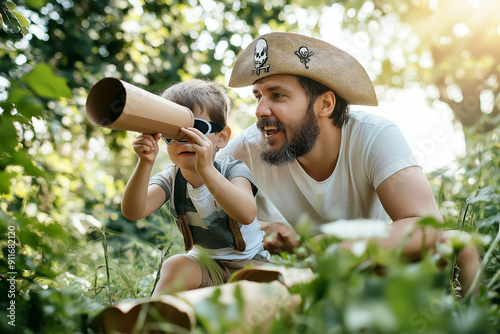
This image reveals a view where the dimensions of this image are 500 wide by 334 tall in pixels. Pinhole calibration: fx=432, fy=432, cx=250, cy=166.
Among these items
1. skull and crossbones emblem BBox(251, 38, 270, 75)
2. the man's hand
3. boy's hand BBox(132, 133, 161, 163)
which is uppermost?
skull and crossbones emblem BBox(251, 38, 270, 75)

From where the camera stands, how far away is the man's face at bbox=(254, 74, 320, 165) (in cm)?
191

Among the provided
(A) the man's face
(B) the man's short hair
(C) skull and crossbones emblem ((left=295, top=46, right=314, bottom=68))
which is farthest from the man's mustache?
(C) skull and crossbones emblem ((left=295, top=46, right=314, bottom=68))

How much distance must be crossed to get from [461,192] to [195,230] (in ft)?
5.03

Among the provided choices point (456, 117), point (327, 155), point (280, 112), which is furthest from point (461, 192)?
point (456, 117)

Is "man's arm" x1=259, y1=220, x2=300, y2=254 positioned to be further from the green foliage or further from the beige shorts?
the green foliage

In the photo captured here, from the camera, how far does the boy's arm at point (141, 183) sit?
1469 mm

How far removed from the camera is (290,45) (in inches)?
72.6

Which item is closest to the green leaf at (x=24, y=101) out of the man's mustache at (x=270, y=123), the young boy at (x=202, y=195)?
the young boy at (x=202, y=195)

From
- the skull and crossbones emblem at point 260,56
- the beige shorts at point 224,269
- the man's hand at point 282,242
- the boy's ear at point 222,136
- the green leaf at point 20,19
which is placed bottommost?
the beige shorts at point 224,269

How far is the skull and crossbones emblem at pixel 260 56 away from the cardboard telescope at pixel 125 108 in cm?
65

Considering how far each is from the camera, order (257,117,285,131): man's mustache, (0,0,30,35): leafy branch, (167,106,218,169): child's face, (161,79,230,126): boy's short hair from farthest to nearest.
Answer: (257,117,285,131): man's mustache, (161,79,230,126): boy's short hair, (167,106,218,169): child's face, (0,0,30,35): leafy branch

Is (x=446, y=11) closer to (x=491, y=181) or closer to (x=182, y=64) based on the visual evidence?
(x=182, y=64)

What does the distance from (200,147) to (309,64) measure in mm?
703

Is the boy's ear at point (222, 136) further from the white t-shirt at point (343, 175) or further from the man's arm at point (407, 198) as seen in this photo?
the man's arm at point (407, 198)
